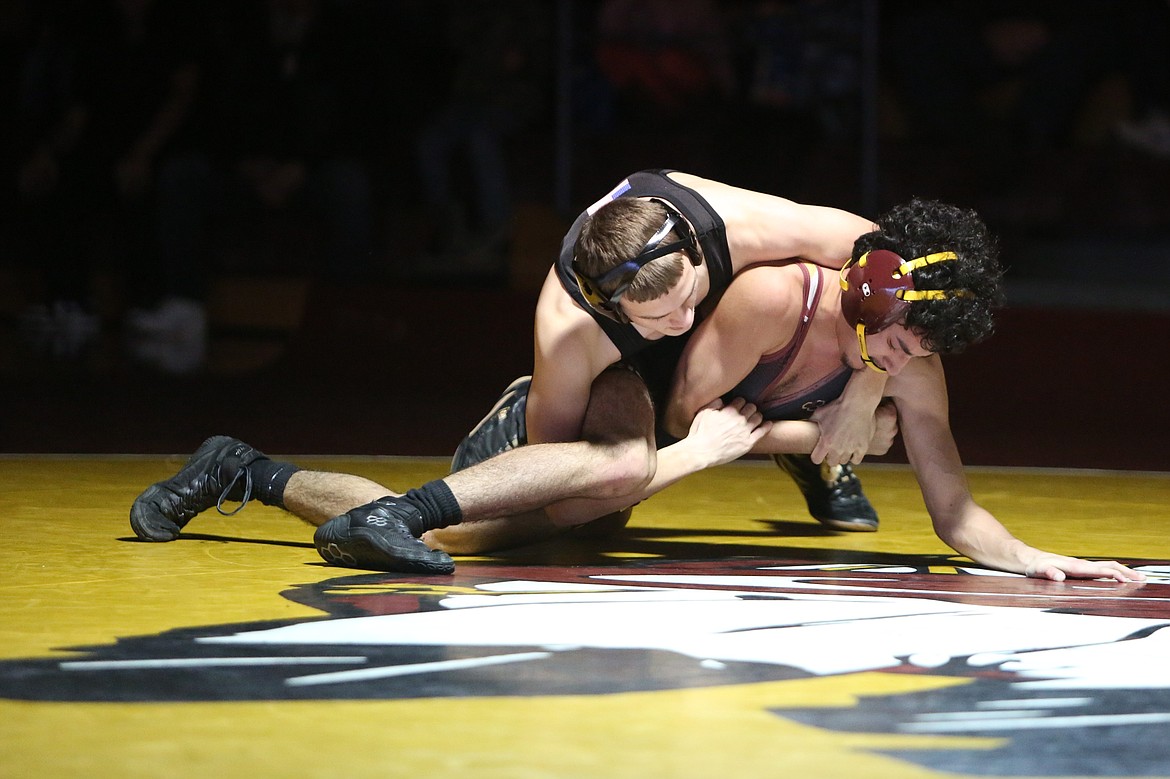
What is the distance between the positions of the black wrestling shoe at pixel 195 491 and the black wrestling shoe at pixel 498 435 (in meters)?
0.41

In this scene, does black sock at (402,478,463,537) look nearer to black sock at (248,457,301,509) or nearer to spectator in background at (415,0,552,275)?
black sock at (248,457,301,509)

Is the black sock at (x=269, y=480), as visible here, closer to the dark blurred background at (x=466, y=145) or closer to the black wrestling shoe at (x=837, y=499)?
the black wrestling shoe at (x=837, y=499)

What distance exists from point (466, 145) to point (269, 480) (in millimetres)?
3810

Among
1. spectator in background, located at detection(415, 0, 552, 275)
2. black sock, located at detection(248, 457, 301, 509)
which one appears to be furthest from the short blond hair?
spectator in background, located at detection(415, 0, 552, 275)

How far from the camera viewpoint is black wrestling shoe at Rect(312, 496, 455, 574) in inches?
115

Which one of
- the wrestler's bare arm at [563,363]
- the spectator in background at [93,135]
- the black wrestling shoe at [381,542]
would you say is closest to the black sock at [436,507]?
the black wrestling shoe at [381,542]

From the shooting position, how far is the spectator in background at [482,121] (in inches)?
269

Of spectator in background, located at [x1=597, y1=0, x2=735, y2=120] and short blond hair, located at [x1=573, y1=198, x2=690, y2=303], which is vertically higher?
spectator in background, located at [x1=597, y1=0, x2=735, y2=120]

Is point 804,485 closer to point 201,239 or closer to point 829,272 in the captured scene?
point 829,272

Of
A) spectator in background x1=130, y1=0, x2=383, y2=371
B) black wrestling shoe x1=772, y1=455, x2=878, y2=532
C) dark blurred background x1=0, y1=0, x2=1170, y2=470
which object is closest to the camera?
black wrestling shoe x1=772, y1=455, x2=878, y2=532

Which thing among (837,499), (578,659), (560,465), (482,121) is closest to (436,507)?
(560,465)

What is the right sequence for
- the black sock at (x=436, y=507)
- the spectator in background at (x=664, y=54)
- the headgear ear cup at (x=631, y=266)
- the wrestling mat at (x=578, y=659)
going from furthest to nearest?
the spectator in background at (x=664, y=54) → the black sock at (x=436, y=507) → the headgear ear cup at (x=631, y=266) → the wrestling mat at (x=578, y=659)

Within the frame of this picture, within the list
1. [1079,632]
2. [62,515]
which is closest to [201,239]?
[62,515]

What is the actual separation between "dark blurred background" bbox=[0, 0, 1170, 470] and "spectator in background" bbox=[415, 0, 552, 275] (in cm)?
1
